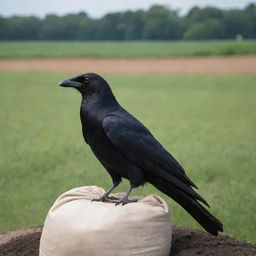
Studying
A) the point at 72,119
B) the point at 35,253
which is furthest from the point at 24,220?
the point at 72,119

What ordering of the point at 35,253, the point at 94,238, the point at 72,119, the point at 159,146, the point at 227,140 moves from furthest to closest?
the point at 72,119, the point at 227,140, the point at 35,253, the point at 159,146, the point at 94,238

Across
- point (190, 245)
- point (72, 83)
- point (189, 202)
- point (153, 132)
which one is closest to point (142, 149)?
point (189, 202)

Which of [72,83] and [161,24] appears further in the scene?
[161,24]

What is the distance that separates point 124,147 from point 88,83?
1.38ft

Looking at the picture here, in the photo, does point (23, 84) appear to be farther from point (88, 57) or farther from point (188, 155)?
point (188, 155)

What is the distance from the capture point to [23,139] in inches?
309

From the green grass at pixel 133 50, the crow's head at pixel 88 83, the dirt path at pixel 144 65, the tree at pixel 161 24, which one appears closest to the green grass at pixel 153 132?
the dirt path at pixel 144 65

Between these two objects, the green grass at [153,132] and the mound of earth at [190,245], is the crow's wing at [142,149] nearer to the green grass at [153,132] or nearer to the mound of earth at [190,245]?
the mound of earth at [190,245]

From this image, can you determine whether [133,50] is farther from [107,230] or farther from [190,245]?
[107,230]

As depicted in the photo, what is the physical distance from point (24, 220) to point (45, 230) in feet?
6.56

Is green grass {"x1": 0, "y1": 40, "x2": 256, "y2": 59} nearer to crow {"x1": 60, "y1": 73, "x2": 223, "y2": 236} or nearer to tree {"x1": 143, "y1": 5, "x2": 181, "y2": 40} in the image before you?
tree {"x1": 143, "y1": 5, "x2": 181, "y2": 40}

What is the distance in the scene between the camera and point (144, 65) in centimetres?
1557

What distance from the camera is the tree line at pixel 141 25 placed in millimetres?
9250

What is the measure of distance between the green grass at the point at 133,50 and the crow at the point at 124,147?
31.5 feet
